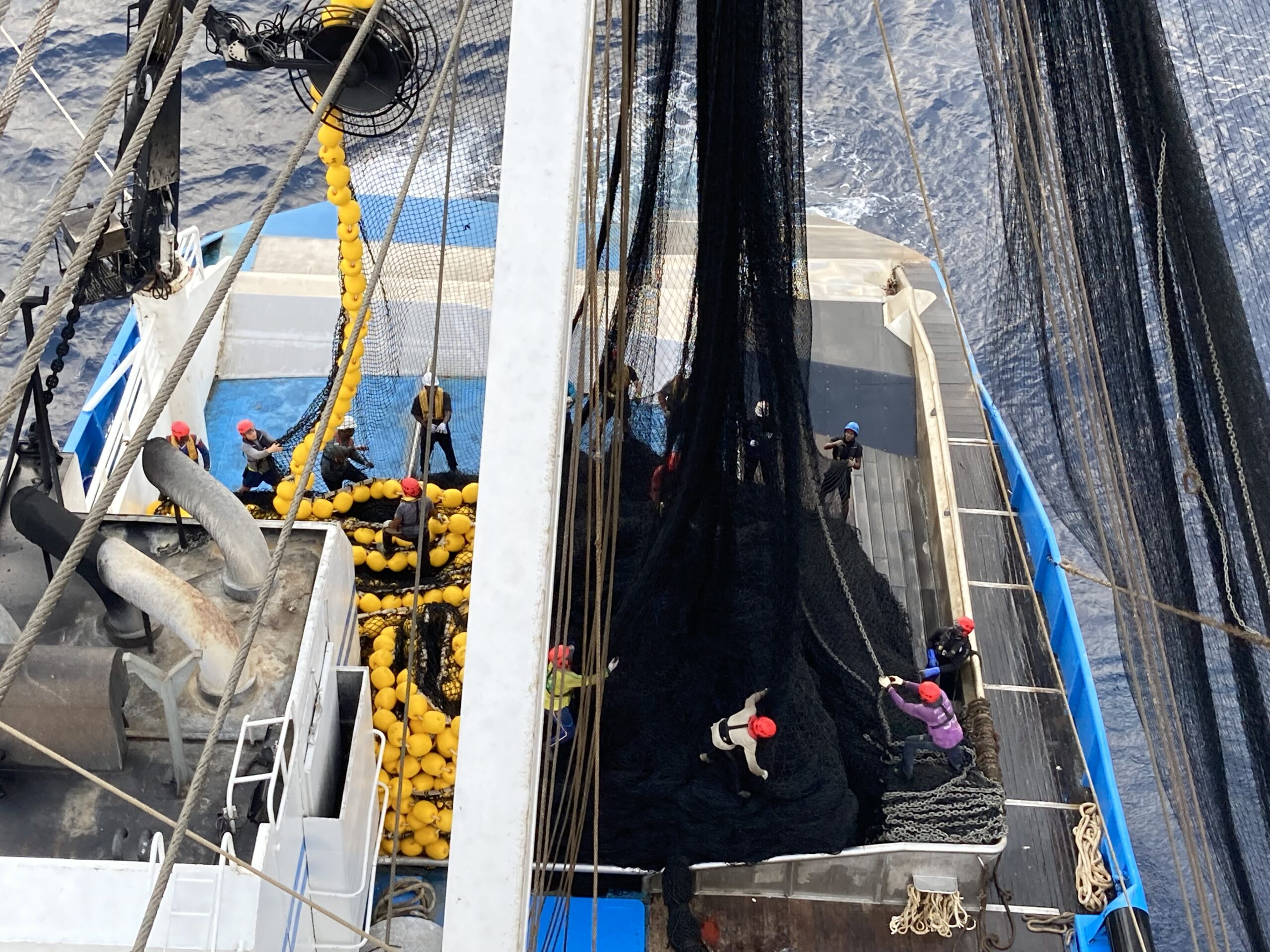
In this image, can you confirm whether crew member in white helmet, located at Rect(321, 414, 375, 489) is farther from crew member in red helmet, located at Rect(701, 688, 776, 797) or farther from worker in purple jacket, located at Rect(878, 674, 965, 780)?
worker in purple jacket, located at Rect(878, 674, 965, 780)

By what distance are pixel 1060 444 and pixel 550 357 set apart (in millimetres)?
3621

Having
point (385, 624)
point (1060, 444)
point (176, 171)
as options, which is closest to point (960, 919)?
point (1060, 444)

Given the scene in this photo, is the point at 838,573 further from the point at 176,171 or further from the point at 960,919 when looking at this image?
the point at 176,171

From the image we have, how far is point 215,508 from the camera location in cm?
623

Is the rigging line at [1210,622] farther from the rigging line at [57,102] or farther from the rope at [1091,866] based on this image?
the rope at [1091,866]

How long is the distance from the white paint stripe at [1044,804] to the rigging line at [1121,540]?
3941 mm

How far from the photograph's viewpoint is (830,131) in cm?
2038

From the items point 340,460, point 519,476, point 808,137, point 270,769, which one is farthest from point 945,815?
point 808,137

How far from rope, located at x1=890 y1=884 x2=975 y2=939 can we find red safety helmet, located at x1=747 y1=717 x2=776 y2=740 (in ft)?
6.38

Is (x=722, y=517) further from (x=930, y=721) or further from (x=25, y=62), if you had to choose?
(x=25, y=62)

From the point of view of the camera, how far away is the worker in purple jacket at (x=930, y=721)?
27.0ft

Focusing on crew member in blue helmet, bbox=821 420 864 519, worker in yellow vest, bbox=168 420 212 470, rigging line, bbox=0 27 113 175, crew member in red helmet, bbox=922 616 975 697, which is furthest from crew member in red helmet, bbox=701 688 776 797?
worker in yellow vest, bbox=168 420 212 470

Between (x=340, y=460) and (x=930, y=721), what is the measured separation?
5339 mm

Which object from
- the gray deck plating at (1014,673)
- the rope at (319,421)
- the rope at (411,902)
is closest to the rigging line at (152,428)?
the rope at (319,421)
